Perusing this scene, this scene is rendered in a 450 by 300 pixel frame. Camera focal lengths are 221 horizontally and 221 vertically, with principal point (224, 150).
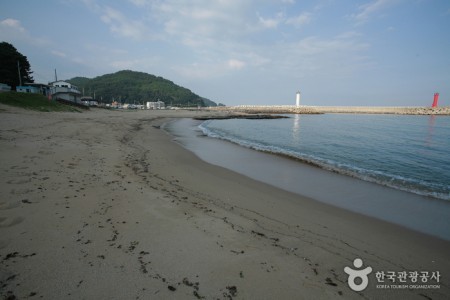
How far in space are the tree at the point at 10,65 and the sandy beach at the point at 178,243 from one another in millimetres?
53710

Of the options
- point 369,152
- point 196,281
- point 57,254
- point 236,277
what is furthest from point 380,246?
point 369,152

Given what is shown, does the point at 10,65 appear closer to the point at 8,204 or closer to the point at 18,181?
the point at 18,181

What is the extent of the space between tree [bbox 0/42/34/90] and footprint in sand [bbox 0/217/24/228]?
57.2m

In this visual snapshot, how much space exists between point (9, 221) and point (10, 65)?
5995cm

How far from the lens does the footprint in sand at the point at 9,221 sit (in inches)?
139

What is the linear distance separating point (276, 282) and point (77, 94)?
62969 millimetres

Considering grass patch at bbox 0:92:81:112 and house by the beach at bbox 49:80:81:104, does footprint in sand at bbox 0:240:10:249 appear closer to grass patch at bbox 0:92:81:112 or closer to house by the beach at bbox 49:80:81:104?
grass patch at bbox 0:92:81:112

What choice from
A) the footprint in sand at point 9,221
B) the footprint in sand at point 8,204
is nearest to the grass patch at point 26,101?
the footprint in sand at point 8,204

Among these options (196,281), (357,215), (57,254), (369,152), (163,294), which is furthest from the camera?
(369,152)

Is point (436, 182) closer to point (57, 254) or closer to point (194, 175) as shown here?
point (194, 175)

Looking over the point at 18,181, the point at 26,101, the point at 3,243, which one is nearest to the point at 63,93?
the point at 26,101

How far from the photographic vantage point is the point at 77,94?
52594 mm

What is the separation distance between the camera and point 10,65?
44.7 m

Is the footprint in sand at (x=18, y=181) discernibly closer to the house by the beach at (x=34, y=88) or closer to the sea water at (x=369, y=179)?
the sea water at (x=369, y=179)
